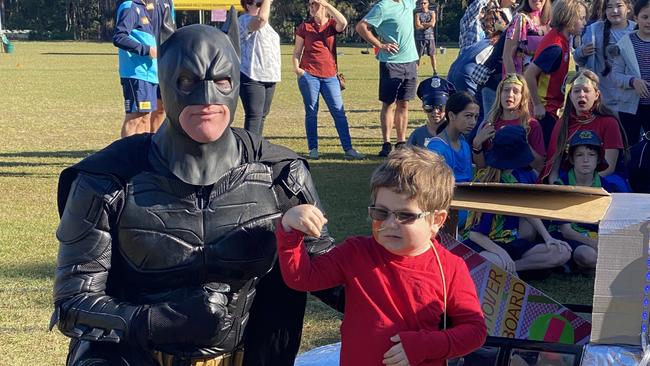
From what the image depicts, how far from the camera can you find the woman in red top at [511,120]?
604 centimetres

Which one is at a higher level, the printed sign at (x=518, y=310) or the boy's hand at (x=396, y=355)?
the boy's hand at (x=396, y=355)

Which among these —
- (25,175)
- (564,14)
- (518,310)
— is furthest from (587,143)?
(25,175)

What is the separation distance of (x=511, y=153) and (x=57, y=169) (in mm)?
5265

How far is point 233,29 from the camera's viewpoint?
298cm

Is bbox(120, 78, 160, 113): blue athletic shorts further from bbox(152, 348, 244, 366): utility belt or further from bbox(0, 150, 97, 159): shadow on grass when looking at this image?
bbox(152, 348, 244, 366): utility belt

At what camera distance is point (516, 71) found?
296 inches

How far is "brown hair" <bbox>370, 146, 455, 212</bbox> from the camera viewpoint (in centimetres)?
252

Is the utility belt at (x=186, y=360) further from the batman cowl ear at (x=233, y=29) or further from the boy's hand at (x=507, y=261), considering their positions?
the boy's hand at (x=507, y=261)

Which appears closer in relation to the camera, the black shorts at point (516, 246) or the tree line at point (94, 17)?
the black shorts at point (516, 246)

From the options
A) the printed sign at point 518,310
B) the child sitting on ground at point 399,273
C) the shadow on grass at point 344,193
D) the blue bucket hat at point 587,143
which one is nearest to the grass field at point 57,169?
the shadow on grass at point 344,193

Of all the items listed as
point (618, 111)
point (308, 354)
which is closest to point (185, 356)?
point (308, 354)

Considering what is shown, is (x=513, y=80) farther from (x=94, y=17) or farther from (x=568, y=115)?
(x=94, y=17)

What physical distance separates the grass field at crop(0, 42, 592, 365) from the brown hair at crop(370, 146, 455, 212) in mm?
1944

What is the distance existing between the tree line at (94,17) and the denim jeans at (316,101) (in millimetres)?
37616
